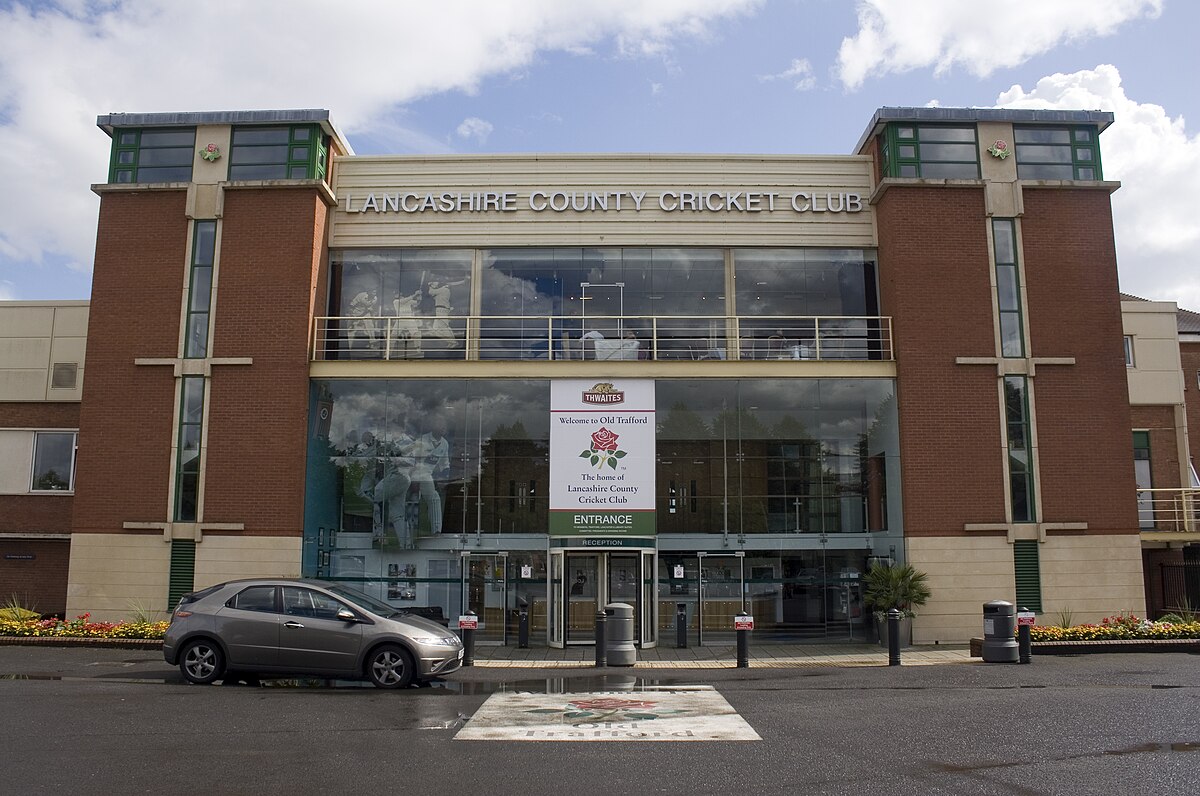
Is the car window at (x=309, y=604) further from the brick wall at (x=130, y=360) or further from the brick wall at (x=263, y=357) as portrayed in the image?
the brick wall at (x=130, y=360)

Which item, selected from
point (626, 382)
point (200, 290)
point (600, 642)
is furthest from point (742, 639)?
point (200, 290)

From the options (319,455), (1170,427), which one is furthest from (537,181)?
(1170,427)

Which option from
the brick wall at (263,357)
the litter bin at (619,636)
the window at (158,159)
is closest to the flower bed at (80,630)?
the brick wall at (263,357)

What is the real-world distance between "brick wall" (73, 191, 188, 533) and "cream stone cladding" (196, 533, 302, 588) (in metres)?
1.37

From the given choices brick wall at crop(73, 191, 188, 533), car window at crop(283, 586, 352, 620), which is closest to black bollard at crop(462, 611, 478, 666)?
car window at crop(283, 586, 352, 620)

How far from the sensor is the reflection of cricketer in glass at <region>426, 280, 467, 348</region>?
21.0 metres

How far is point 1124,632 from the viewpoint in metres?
17.8

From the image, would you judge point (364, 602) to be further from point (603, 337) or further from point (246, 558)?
point (603, 337)

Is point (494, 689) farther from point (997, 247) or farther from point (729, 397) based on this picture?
point (997, 247)

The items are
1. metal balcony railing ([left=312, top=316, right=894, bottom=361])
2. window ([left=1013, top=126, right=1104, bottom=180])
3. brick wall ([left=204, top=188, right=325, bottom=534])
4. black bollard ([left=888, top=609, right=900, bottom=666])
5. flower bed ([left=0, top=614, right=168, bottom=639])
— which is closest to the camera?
black bollard ([left=888, top=609, right=900, bottom=666])

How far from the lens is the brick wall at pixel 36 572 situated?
22172 millimetres

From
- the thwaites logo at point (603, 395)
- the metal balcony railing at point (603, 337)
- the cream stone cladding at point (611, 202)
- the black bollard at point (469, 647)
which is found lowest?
the black bollard at point (469, 647)

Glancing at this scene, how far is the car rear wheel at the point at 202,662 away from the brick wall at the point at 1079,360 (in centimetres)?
1519

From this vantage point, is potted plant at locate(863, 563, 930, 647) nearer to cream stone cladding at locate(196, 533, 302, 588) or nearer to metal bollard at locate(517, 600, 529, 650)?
metal bollard at locate(517, 600, 529, 650)
